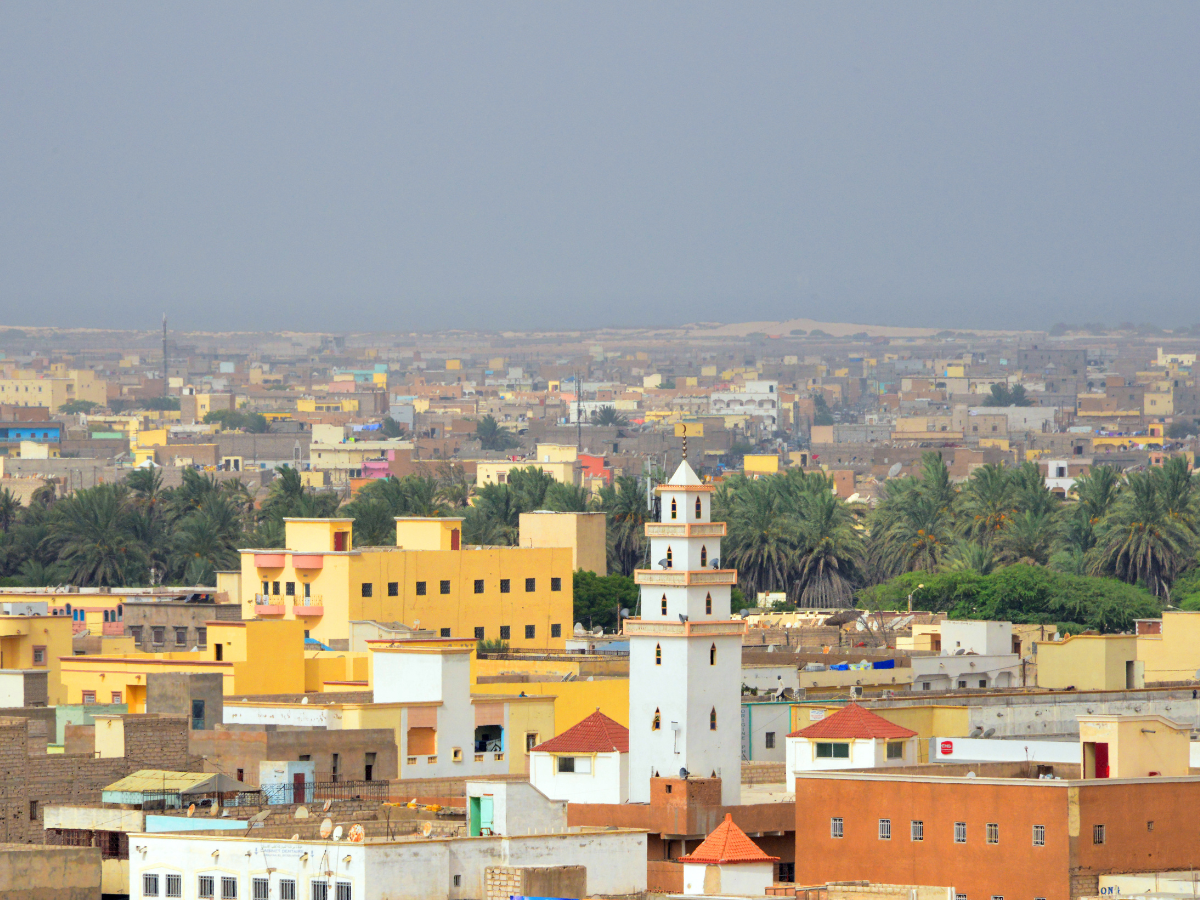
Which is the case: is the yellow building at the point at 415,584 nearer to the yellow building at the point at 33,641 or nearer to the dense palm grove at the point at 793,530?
the yellow building at the point at 33,641

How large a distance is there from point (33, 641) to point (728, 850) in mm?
25258

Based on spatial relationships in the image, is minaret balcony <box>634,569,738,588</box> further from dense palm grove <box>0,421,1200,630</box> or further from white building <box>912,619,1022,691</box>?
dense palm grove <box>0,421,1200,630</box>

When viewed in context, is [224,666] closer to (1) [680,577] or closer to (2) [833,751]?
(1) [680,577]

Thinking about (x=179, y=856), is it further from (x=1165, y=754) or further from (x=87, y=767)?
(x=1165, y=754)

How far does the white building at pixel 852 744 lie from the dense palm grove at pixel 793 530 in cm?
4503

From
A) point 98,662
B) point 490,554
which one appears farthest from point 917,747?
point 490,554

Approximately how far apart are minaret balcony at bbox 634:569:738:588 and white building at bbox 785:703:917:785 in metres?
2.85

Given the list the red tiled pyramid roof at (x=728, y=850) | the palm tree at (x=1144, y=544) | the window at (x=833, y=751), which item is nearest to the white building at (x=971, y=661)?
the window at (x=833, y=751)

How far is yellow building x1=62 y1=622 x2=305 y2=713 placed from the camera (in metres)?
54.9

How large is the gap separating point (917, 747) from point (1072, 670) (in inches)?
561

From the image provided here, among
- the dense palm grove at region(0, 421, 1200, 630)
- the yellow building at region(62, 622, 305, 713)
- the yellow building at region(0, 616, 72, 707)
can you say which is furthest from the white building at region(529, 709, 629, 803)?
the dense palm grove at region(0, 421, 1200, 630)

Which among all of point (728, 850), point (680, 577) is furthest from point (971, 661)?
point (728, 850)

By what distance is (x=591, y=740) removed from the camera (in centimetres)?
4638

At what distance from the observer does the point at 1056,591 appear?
283 feet
